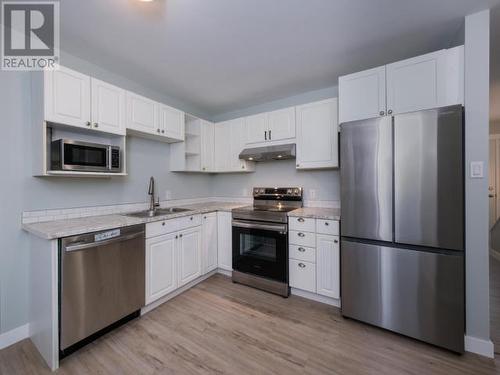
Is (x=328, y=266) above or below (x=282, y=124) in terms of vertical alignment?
below

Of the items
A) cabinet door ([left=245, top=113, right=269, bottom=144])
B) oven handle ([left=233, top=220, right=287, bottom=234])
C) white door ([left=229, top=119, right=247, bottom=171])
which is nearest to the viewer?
oven handle ([left=233, top=220, right=287, bottom=234])

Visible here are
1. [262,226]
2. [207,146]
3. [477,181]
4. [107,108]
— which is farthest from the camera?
[207,146]

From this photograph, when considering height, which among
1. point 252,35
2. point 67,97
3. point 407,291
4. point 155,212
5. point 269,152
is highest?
point 252,35

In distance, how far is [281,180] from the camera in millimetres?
3297

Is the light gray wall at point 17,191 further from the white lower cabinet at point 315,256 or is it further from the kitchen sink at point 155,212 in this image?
the white lower cabinet at point 315,256

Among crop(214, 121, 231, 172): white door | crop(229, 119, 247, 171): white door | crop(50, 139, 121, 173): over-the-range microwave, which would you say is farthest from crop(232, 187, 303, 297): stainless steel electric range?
crop(50, 139, 121, 173): over-the-range microwave

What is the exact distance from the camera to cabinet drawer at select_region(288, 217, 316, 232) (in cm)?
234

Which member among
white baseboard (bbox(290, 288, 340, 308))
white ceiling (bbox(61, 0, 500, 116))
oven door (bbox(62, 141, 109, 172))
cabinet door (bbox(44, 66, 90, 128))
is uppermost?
white ceiling (bbox(61, 0, 500, 116))

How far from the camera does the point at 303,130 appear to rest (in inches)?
109

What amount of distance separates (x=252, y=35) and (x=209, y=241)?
7.80 feet

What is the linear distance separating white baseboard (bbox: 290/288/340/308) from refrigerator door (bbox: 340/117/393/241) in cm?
82

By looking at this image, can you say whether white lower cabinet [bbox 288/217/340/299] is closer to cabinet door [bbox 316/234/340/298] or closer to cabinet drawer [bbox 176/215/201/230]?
cabinet door [bbox 316/234/340/298]

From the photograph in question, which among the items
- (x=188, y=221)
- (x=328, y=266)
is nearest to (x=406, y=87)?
(x=328, y=266)

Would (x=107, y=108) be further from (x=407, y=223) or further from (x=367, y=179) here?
(x=407, y=223)
